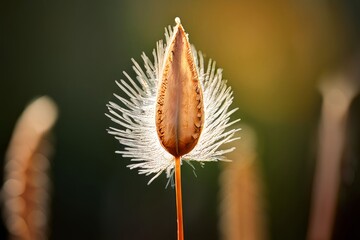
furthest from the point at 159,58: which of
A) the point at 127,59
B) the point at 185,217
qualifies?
the point at 127,59
